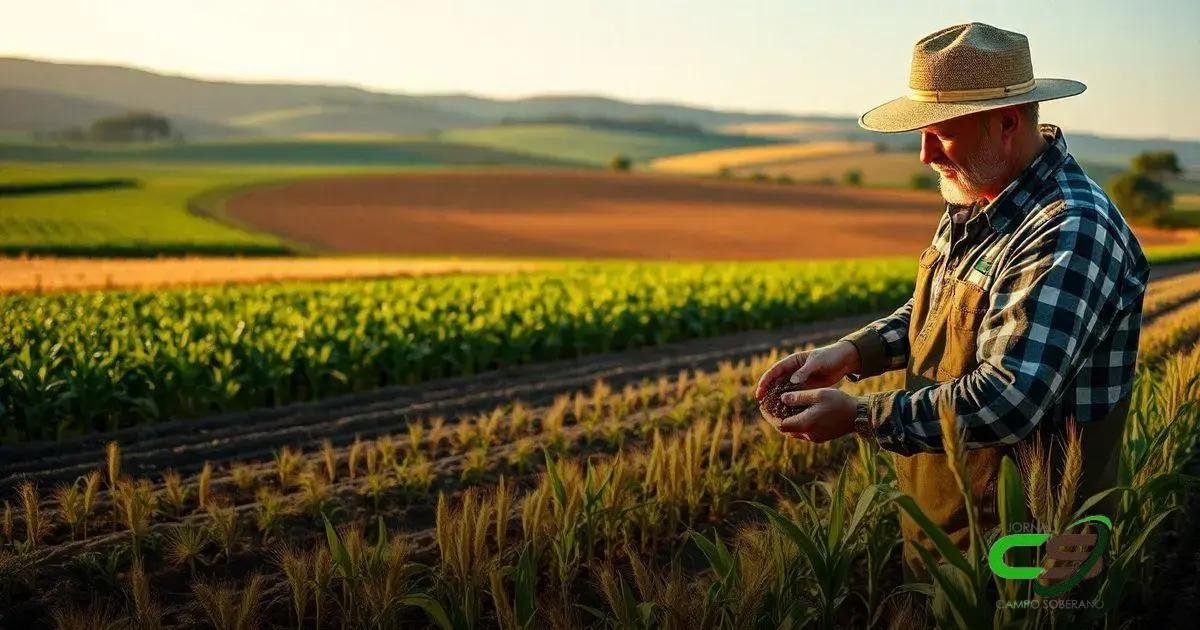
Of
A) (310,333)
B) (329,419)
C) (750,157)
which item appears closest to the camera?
(329,419)

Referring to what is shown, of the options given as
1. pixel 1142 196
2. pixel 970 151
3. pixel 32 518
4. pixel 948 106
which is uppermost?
pixel 948 106

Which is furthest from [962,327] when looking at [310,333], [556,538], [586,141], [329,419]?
[586,141]

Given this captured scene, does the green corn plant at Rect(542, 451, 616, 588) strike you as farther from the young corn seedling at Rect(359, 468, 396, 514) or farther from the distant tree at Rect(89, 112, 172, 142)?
the distant tree at Rect(89, 112, 172, 142)

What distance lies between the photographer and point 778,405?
125 inches

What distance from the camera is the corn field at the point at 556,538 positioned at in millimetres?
3123

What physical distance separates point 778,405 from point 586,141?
415 ft

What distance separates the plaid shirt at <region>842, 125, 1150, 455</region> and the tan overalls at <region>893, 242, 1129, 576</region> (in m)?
0.06

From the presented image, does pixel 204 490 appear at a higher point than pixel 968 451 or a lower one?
lower

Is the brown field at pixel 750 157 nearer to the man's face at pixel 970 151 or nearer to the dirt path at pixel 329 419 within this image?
the dirt path at pixel 329 419

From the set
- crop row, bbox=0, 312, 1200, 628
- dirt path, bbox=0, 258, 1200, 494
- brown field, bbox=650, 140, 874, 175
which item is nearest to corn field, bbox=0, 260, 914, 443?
dirt path, bbox=0, 258, 1200, 494

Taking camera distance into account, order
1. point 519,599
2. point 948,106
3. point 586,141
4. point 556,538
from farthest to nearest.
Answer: point 586,141 < point 556,538 < point 519,599 < point 948,106

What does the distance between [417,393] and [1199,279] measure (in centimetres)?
2063

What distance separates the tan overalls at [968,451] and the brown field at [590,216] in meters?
31.1

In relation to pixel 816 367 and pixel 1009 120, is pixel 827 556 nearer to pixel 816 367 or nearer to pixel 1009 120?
pixel 816 367
